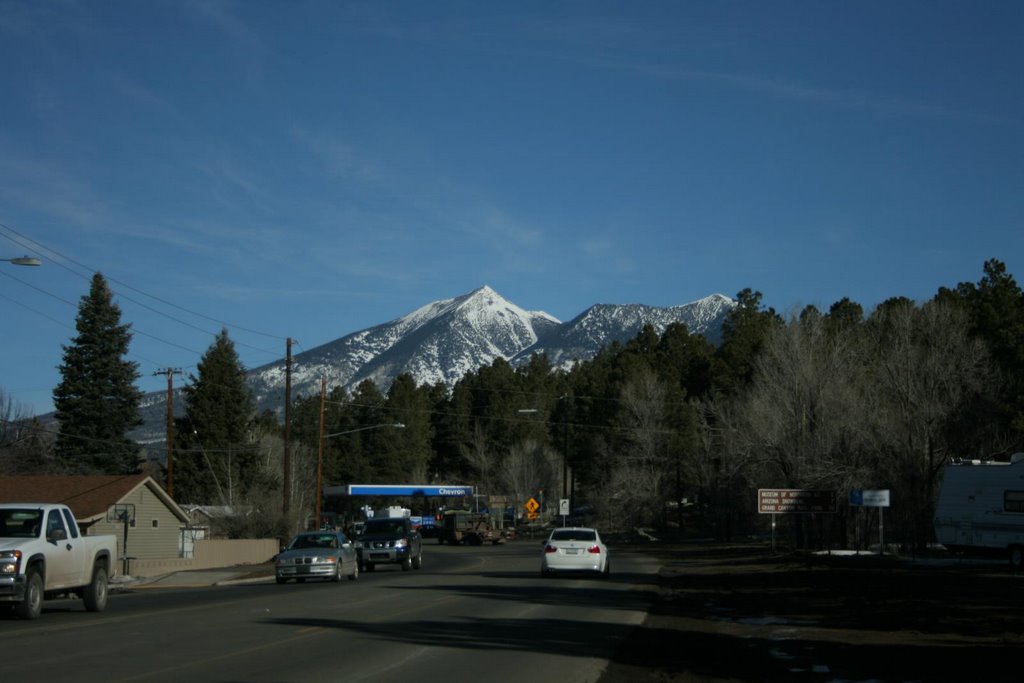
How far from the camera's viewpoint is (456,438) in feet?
399

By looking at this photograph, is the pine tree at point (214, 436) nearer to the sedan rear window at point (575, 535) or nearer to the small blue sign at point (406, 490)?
the small blue sign at point (406, 490)

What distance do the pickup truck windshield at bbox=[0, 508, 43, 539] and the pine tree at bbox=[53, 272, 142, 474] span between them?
49.3 meters

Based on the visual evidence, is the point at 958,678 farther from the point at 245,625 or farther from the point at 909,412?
the point at 909,412

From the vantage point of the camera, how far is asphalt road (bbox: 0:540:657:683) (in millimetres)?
13758

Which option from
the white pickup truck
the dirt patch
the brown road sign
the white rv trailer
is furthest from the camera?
the brown road sign

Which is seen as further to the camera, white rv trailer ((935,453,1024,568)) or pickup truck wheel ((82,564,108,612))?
white rv trailer ((935,453,1024,568))

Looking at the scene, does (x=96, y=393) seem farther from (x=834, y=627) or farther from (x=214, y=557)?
(x=834, y=627)

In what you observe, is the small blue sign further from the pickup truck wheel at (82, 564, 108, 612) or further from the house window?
the pickup truck wheel at (82, 564, 108, 612)

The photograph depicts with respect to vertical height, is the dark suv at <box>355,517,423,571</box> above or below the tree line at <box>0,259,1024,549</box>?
below

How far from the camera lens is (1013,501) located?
37062 millimetres

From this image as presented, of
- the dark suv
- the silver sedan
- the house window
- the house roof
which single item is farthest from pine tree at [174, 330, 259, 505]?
the house window

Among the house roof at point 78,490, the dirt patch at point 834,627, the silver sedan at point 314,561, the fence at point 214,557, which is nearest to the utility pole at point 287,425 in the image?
the fence at point 214,557

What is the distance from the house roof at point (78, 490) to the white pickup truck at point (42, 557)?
92.6ft

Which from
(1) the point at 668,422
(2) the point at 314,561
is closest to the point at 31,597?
(2) the point at 314,561
